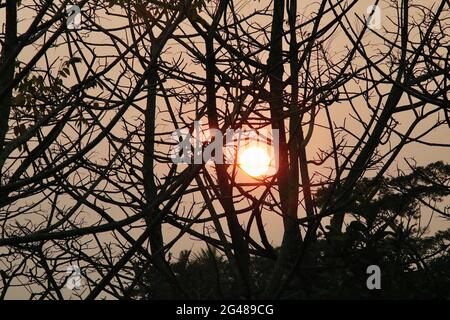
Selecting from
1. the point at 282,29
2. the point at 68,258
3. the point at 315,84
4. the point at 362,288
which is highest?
the point at 282,29

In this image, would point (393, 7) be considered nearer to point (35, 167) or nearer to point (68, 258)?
point (35, 167)
